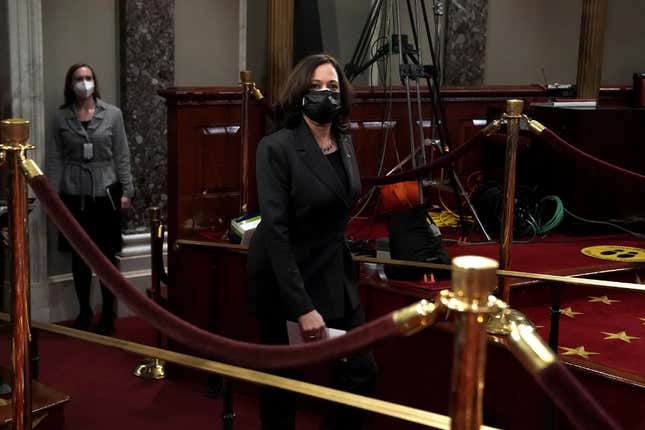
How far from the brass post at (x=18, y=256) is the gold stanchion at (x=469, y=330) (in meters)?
1.34

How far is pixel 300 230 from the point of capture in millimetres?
3211

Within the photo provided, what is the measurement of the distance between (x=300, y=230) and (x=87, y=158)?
2835mm

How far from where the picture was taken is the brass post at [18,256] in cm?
260

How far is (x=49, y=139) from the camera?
5828mm

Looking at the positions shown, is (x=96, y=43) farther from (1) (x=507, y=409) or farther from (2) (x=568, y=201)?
(1) (x=507, y=409)

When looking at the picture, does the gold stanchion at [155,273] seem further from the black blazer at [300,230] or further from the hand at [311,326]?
the hand at [311,326]

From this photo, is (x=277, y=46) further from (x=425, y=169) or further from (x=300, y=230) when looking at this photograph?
(x=300, y=230)

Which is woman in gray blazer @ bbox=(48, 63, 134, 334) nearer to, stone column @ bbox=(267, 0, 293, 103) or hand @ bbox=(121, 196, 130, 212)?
hand @ bbox=(121, 196, 130, 212)

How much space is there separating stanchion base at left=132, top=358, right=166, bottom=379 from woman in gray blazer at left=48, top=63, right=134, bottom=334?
30.7 inches

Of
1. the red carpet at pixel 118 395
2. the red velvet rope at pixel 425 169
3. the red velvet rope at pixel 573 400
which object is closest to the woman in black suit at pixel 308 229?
the red velvet rope at pixel 425 169

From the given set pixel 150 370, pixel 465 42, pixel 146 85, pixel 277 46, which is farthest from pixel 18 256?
pixel 465 42

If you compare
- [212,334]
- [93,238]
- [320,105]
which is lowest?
[93,238]

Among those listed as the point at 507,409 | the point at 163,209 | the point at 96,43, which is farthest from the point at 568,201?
the point at 96,43

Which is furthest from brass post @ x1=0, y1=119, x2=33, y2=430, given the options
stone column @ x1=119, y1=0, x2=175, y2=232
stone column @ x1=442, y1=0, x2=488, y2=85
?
stone column @ x1=442, y1=0, x2=488, y2=85
